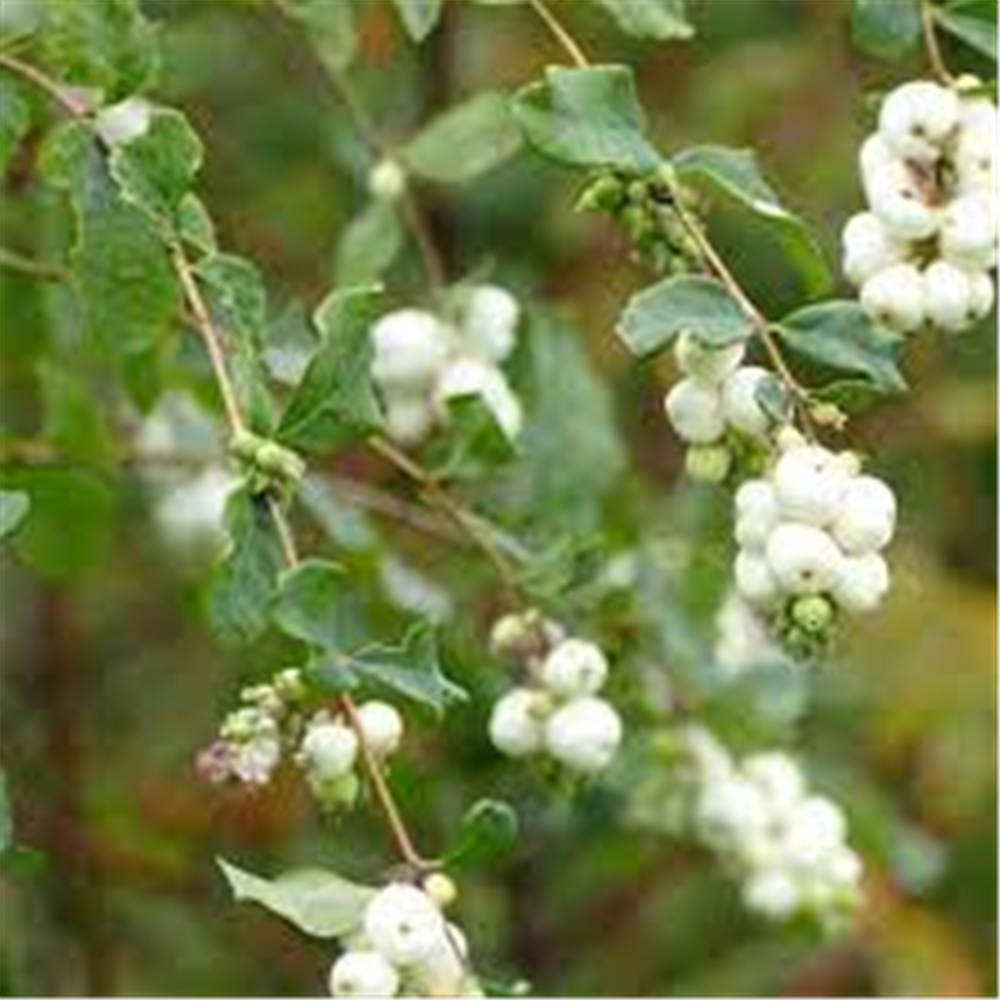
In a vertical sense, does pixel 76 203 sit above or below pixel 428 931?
above

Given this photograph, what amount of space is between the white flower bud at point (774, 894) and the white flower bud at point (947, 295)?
0.58 m

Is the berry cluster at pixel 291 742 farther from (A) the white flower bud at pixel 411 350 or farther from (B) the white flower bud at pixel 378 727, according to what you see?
(A) the white flower bud at pixel 411 350

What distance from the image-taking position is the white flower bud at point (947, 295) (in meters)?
1.21

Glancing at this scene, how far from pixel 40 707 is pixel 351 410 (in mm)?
1017

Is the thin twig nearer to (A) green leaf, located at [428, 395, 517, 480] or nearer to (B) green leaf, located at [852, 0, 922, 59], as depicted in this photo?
(B) green leaf, located at [852, 0, 922, 59]

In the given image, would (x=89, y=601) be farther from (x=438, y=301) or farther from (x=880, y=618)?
(x=438, y=301)

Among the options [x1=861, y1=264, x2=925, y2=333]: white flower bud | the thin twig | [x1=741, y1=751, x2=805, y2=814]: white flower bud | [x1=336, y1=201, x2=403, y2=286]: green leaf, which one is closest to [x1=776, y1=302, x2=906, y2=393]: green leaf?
[x1=861, y1=264, x2=925, y2=333]: white flower bud

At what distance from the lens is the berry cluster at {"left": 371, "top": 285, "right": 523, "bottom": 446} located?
1.61 m

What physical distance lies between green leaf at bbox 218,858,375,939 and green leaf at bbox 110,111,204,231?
0.85 ft

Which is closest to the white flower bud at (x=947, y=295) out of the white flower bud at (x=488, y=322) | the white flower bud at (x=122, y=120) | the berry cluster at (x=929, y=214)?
the berry cluster at (x=929, y=214)

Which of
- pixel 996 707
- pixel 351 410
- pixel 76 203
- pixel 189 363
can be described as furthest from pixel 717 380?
pixel 996 707

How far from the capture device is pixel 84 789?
2.20m

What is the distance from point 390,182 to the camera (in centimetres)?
170

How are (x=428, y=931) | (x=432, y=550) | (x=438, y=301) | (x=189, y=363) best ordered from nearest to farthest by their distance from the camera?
(x=428, y=931)
(x=189, y=363)
(x=438, y=301)
(x=432, y=550)
